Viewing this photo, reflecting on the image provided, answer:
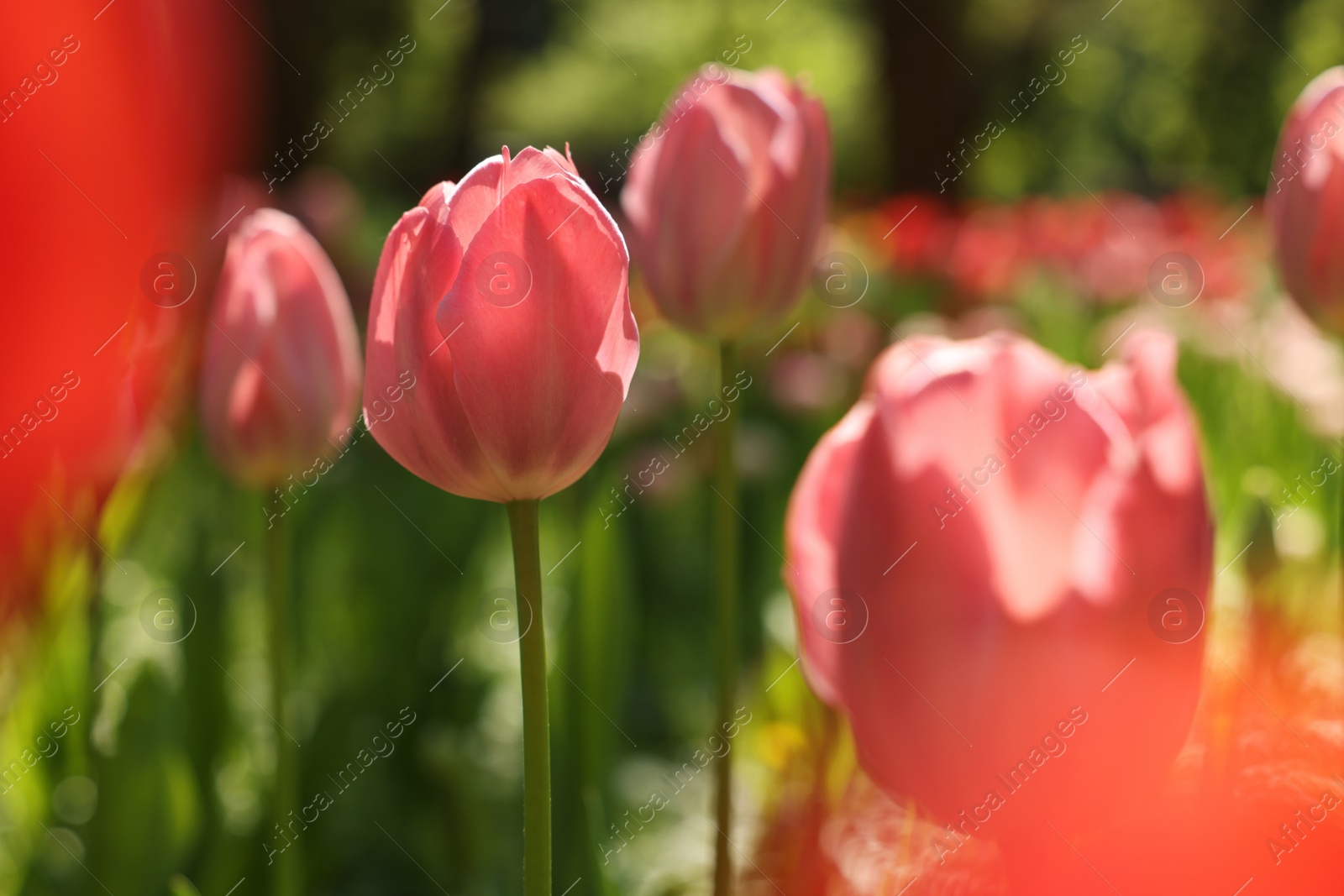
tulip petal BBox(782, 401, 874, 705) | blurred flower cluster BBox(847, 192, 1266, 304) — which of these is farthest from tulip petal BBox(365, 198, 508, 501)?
blurred flower cluster BBox(847, 192, 1266, 304)

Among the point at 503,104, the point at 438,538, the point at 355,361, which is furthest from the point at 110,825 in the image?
the point at 503,104

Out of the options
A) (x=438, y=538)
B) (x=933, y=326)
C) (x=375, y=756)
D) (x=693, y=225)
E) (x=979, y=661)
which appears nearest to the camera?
(x=979, y=661)

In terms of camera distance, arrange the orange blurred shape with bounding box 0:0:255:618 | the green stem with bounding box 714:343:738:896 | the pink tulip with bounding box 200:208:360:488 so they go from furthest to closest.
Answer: the orange blurred shape with bounding box 0:0:255:618
the pink tulip with bounding box 200:208:360:488
the green stem with bounding box 714:343:738:896

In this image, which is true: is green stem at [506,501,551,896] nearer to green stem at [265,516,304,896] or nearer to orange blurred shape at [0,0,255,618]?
green stem at [265,516,304,896]

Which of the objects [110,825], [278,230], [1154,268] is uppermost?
[278,230]

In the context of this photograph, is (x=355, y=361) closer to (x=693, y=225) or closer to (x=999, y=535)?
(x=693, y=225)

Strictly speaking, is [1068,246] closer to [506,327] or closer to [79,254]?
[79,254]

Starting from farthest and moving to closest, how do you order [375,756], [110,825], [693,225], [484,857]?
[375,756]
[484,857]
[110,825]
[693,225]
